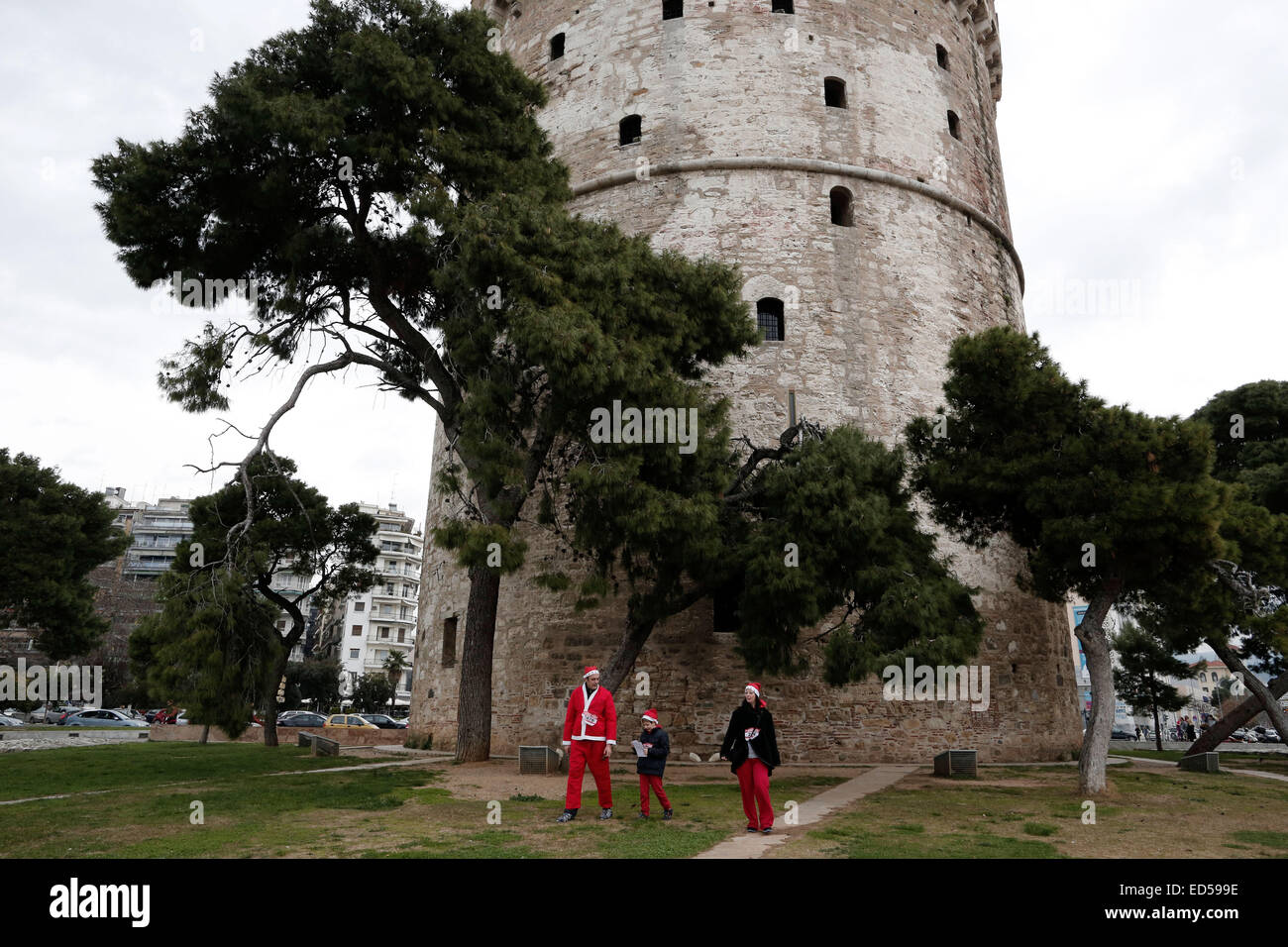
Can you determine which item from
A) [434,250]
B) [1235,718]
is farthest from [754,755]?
[1235,718]

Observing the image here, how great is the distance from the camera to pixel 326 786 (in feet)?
30.5

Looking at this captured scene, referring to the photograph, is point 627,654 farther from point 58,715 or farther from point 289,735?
point 58,715

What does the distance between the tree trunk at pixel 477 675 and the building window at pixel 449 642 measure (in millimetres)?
4968

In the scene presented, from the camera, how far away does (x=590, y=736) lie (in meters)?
7.01

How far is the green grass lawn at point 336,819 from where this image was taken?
18.7 feet

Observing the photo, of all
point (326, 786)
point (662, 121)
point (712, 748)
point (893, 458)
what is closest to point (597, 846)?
point (326, 786)

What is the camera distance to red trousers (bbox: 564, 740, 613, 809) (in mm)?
6977

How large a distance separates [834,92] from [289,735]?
67.4 feet

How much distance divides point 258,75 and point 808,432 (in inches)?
329

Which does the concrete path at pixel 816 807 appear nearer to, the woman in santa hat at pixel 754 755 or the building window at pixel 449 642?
the woman in santa hat at pixel 754 755

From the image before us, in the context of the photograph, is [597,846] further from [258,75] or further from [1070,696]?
[1070,696]

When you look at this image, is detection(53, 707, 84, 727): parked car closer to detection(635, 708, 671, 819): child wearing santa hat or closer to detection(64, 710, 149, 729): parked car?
detection(64, 710, 149, 729): parked car

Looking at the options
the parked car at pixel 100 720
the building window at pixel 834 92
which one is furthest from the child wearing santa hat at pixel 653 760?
the parked car at pixel 100 720

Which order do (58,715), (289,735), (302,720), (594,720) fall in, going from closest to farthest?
(594,720) < (289,735) < (302,720) < (58,715)
